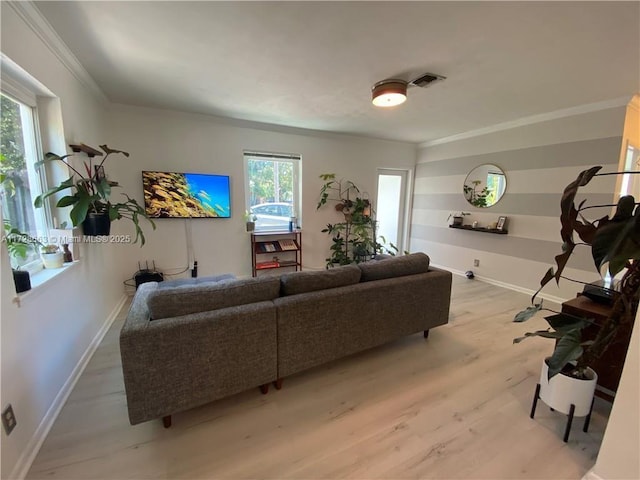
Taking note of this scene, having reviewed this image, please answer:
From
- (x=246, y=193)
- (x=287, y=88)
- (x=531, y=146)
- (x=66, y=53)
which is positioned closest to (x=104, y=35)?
(x=66, y=53)

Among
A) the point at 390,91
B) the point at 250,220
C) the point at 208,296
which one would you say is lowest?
the point at 208,296

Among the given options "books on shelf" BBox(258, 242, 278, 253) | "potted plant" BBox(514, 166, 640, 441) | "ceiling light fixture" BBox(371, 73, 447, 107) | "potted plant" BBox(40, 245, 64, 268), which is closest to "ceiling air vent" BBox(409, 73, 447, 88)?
"ceiling light fixture" BBox(371, 73, 447, 107)

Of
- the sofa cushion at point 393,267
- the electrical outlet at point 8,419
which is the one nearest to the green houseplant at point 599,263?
the sofa cushion at point 393,267

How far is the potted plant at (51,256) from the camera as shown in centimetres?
177

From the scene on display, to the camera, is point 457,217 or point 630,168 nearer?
point 630,168

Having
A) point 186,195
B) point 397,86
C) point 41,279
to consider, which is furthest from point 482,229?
point 41,279

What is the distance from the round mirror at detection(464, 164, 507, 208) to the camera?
13.1ft

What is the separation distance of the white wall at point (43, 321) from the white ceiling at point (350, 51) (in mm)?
256

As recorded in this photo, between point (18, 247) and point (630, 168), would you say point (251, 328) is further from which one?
point (630, 168)

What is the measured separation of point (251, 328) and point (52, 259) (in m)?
1.42

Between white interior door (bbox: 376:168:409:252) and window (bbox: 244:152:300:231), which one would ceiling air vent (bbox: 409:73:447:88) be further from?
white interior door (bbox: 376:168:409:252)

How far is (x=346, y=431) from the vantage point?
156cm

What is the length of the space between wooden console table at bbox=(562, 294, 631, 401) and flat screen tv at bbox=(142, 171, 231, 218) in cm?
387

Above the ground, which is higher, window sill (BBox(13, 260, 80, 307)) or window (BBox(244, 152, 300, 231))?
window (BBox(244, 152, 300, 231))
